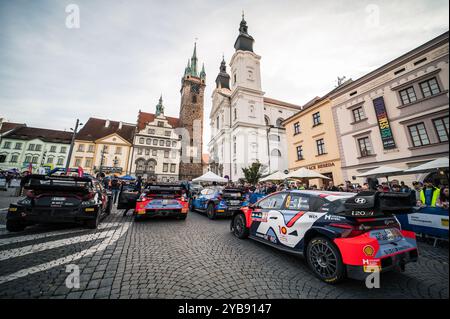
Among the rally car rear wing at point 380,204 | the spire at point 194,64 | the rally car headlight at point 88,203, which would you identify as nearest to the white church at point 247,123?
the spire at point 194,64

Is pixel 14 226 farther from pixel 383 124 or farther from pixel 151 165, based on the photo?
pixel 151 165

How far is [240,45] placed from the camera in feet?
114

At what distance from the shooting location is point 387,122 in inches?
493

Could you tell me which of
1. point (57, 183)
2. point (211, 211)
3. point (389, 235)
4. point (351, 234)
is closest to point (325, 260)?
point (351, 234)

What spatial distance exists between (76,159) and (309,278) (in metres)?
44.7

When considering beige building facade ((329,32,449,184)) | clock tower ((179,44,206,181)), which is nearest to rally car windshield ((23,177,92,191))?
beige building facade ((329,32,449,184))

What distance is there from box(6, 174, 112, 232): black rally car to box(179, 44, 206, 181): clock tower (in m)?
36.7

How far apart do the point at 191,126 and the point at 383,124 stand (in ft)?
131

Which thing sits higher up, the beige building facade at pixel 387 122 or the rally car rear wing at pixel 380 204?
the beige building facade at pixel 387 122

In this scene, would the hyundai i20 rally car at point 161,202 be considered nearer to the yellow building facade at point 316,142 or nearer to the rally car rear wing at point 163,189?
the rally car rear wing at point 163,189

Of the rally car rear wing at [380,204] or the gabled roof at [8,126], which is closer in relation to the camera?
the rally car rear wing at [380,204]

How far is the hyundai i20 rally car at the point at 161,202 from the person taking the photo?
22.3 ft
